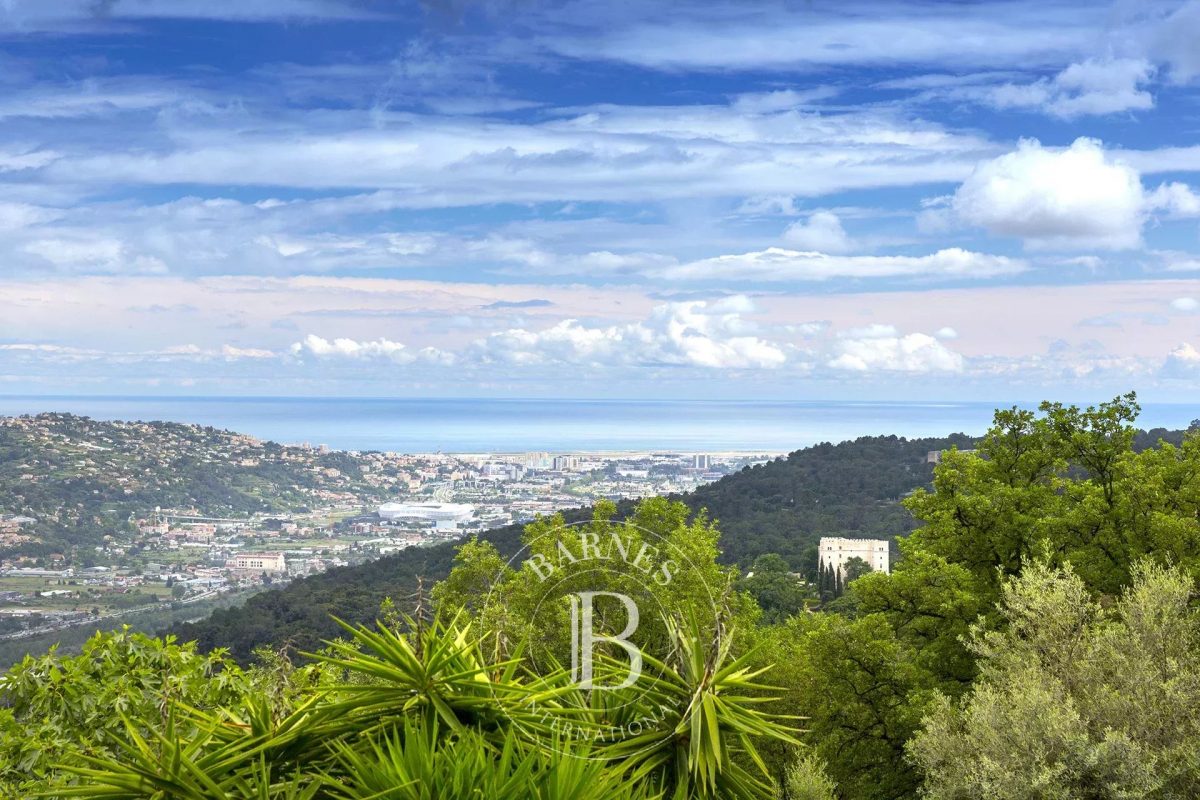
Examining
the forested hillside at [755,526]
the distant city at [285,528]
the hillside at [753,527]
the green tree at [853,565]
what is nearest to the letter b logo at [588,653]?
the forested hillside at [755,526]

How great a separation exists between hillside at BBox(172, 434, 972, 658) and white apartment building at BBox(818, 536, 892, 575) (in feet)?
2.35

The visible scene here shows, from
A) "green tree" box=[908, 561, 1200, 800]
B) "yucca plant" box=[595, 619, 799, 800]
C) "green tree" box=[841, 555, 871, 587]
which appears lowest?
"green tree" box=[841, 555, 871, 587]

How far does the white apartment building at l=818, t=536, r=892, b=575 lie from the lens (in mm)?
49312

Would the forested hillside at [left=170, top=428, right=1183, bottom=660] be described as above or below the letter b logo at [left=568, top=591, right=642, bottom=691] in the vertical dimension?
below

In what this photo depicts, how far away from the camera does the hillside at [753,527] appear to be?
1645 inches

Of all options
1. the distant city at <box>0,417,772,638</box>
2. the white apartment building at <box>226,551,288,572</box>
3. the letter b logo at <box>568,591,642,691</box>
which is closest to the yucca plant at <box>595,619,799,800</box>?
the letter b logo at <box>568,591,642,691</box>

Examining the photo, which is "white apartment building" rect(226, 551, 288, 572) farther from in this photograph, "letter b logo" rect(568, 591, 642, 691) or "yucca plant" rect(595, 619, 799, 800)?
"yucca plant" rect(595, 619, 799, 800)

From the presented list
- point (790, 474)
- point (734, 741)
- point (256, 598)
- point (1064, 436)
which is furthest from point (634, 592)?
point (790, 474)

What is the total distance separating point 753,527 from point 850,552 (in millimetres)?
6158

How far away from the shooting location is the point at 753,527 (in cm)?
5541

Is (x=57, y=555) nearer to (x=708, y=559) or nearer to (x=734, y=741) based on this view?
(x=708, y=559)

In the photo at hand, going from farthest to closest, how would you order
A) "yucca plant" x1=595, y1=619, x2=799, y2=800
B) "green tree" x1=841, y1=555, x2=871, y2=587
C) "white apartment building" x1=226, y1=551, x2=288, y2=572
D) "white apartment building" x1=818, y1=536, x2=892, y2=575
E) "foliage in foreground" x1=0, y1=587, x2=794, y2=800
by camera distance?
"white apartment building" x1=226, y1=551, x2=288, y2=572, "green tree" x1=841, y1=555, x2=871, y2=587, "white apartment building" x1=818, y1=536, x2=892, y2=575, "yucca plant" x1=595, y1=619, x2=799, y2=800, "foliage in foreground" x1=0, y1=587, x2=794, y2=800

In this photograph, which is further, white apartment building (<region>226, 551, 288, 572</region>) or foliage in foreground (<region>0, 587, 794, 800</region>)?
white apartment building (<region>226, 551, 288, 572</region>)

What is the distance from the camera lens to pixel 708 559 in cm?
1948
